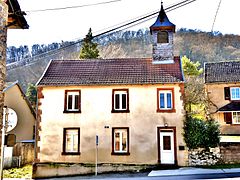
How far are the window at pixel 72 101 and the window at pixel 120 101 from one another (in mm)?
2514

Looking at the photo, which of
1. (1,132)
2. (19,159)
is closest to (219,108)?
(19,159)

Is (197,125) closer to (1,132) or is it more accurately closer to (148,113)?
(148,113)

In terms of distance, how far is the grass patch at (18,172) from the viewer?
60.7 ft

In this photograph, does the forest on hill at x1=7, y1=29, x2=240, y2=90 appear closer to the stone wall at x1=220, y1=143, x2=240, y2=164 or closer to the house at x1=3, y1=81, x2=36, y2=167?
the house at x1=3, y1=81, x2=36, y2=167

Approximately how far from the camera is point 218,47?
6881 centimetres

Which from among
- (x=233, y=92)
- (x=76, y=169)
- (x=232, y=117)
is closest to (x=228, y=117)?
(x=232, y=117)

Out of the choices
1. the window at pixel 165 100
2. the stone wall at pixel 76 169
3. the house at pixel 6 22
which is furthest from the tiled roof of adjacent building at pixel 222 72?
the house at pixel 6 22

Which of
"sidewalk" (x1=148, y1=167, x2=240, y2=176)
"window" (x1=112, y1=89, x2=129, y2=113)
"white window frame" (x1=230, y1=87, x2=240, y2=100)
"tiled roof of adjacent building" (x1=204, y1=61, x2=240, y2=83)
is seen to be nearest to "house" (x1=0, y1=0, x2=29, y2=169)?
"window" (x1=112, y1=89, x2=129, y2=113)

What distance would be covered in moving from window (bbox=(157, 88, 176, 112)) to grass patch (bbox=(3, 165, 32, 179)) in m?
10.0

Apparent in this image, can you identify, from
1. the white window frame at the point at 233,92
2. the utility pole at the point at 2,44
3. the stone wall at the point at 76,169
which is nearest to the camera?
the utility pole at the point at 2,44

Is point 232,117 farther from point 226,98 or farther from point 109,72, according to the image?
point 109,72

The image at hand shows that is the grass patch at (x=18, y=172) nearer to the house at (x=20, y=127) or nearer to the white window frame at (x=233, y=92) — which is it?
the house at (x=20, y=127)

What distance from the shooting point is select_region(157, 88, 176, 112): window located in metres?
18.6

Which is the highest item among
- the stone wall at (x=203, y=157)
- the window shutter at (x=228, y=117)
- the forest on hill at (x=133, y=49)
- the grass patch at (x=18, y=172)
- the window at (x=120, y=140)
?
the forest on hill at (x=133, y=49)
